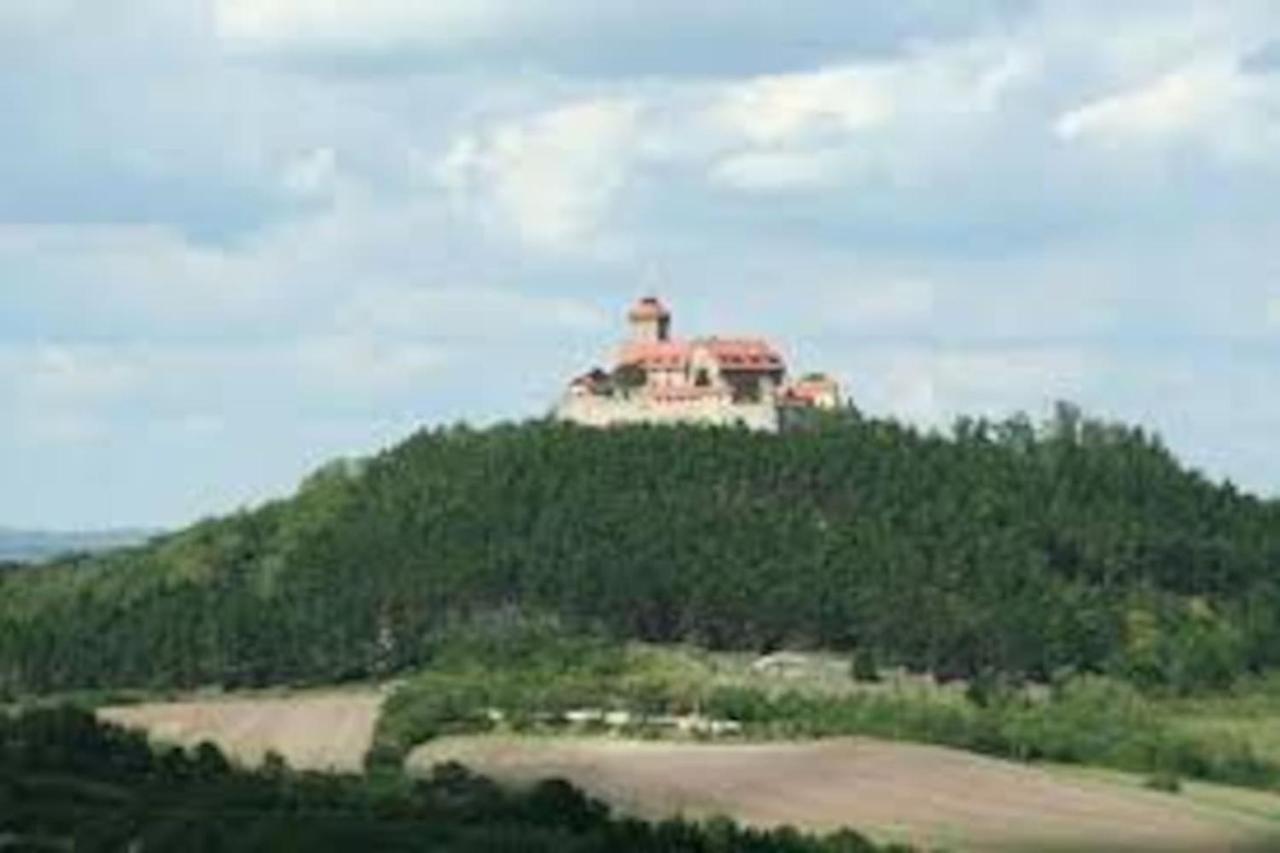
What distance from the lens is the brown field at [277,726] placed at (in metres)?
162

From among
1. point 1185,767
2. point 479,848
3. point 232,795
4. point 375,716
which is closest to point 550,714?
point 375,716

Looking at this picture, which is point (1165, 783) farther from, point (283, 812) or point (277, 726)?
point (277, 726)

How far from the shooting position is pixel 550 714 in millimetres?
180250

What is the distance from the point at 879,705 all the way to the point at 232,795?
70.6 m

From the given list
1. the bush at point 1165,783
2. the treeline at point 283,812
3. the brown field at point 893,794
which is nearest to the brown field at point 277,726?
the brown field at point 893,794

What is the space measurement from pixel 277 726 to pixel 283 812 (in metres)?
71.4

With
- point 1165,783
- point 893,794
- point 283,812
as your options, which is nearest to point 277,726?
point 893,794

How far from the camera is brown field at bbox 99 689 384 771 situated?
162 m

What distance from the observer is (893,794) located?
450 feet

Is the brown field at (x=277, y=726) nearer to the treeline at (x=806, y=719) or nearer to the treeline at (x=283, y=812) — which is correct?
the treeline at (x=806, y=719)

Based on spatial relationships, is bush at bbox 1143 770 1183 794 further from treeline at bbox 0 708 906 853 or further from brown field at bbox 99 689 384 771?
brown field at bbox 99 689 384 771

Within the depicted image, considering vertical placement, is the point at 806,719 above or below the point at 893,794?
above

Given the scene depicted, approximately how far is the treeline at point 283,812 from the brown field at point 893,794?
7.62 meters

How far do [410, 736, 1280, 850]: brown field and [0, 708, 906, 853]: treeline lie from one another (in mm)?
7621
